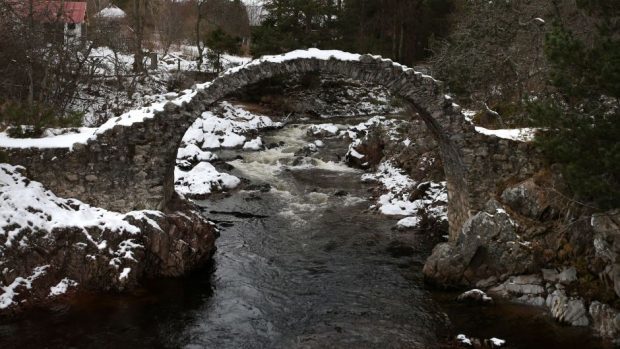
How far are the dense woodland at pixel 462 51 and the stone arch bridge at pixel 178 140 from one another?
135cm

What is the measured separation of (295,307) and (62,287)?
184 inches

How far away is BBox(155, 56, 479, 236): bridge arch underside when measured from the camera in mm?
11695

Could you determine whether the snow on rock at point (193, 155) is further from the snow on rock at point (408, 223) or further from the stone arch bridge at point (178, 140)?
the stone arch bridge at point (178, 140)

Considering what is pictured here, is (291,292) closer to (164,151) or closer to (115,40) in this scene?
(164,151)

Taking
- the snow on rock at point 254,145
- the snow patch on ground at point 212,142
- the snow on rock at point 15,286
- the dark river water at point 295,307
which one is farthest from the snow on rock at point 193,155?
the snow on rock at point 15,286

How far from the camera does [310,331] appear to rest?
380 inches

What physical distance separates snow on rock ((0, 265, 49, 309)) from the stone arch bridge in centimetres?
196

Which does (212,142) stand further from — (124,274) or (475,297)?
(475,297)

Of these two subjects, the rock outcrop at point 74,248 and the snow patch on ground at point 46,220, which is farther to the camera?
the snow patch on ground at point 46,220

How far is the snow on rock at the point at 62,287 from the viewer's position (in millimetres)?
10391

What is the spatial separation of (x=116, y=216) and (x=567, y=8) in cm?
1469

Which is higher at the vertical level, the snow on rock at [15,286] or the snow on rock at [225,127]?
the snow on rock at [225,127]

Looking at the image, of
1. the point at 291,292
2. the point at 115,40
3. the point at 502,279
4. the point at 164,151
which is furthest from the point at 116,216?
the point at 115,40

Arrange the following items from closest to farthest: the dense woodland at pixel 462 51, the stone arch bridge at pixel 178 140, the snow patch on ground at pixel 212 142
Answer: the dense woodland at pixel 462 51
the stone arch bridge at pixel 178 140
the snow patch on ground at pixel 212 142
